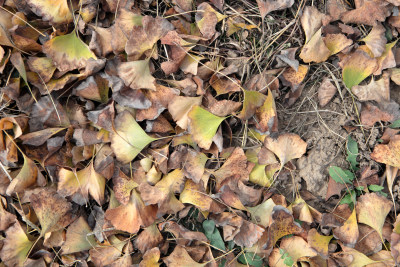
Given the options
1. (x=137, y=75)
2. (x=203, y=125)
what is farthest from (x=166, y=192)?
(x=137, y=75)

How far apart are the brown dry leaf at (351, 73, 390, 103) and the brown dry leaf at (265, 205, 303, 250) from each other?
1.09ft

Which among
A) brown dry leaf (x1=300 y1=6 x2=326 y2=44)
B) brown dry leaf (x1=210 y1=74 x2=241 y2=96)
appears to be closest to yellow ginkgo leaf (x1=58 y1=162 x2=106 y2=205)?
brown dry leaf (x1=210 y1=74 x2=241 y2=96)

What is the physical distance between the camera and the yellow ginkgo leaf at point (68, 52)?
91cm

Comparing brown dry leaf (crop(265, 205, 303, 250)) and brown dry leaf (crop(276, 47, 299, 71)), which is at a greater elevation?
brown dry leaf (crop(276, 47, 299, 71))

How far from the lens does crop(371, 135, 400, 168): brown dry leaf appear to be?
2.99 feet

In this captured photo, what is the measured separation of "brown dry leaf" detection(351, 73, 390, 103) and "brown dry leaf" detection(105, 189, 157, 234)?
1.89ft

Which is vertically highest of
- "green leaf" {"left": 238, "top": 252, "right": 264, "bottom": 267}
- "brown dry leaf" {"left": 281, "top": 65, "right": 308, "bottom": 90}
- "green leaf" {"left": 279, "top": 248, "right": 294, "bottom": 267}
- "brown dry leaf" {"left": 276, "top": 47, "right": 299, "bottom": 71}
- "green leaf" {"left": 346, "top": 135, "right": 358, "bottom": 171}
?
"brown dry leaf" {"left": 276, "top": 47, "right": 299, "bottom": 71}

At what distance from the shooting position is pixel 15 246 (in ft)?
3.01

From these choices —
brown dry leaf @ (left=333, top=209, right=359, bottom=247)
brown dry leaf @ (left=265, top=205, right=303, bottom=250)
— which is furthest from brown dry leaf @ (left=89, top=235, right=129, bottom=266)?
brown dry leaf @ (left=333, top=209, right=359, bottom=247)

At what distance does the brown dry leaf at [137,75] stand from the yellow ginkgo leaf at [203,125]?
0.12m

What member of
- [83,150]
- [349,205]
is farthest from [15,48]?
[349,205]

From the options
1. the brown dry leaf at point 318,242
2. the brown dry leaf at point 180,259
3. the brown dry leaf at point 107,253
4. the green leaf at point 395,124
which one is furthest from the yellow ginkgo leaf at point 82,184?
the green leaf at point 395,124

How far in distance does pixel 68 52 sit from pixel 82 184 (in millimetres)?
309

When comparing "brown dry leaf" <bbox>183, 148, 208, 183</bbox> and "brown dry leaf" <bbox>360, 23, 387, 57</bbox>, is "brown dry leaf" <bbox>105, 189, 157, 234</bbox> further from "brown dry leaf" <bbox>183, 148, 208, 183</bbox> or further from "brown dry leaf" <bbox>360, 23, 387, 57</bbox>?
"brown dry leaf" <bbox>360, 23, 387, 57</bbox>
